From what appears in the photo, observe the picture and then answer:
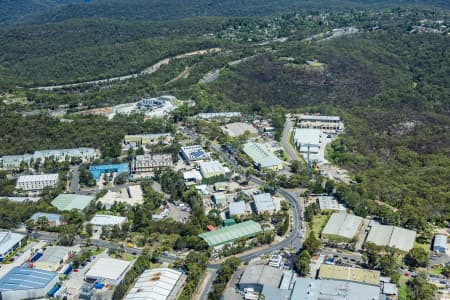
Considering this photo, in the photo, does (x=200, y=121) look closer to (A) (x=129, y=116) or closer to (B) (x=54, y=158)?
(A) (x=129, y=116)

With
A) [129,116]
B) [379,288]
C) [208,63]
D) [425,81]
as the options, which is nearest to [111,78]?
[208,63]

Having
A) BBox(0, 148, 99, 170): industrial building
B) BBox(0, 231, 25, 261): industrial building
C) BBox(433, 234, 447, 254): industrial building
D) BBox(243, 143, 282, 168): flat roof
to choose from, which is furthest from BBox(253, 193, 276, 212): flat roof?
BBox(0, 148, 99, 170): industrial building

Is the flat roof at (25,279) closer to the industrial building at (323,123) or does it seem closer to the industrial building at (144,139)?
the industrial building at (144,139)

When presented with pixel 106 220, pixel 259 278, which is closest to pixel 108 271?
pixel 106 220

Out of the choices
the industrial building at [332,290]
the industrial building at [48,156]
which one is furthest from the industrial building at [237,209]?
the industrial building at [48,156]

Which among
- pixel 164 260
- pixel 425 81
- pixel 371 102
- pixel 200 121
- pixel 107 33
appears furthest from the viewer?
pixel 107 33
